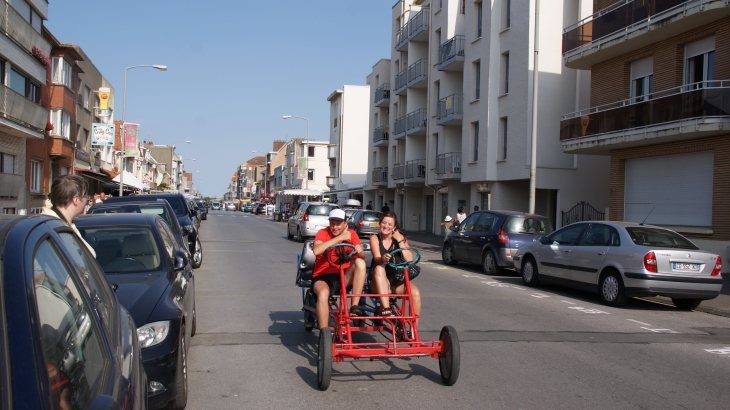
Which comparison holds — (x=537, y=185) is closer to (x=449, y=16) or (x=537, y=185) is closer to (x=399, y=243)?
(x=449, y=16)

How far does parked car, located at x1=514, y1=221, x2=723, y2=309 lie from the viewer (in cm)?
1047

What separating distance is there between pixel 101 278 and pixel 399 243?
13.2 feet

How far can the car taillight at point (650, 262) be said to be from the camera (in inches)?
410

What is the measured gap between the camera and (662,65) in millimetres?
19125

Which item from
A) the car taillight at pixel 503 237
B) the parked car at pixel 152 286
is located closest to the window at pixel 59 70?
the car taillight at pixel 503 237

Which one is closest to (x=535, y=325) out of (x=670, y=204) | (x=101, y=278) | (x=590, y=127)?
(x=101, y=278)

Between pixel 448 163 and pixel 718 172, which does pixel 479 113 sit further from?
pixel 718 172

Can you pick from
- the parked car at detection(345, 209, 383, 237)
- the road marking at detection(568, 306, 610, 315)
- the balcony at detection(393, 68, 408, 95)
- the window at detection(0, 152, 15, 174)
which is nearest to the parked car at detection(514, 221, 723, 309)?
the road marking at detection(568, 306, 610, 315)

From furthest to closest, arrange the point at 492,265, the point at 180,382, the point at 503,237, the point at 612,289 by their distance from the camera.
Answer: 1. the point at 492,265
2. the point at 503,237
3. the point at 612,289
4. the point at 180,382

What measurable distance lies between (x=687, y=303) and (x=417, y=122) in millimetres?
28883

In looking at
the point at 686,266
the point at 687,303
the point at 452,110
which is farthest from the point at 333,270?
Result: the point at 452,110

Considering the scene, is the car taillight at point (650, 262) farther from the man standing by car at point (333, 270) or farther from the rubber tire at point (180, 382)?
the rubber tire at point (180, 382)

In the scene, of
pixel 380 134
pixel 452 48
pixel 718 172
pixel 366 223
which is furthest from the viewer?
pixel 380 134

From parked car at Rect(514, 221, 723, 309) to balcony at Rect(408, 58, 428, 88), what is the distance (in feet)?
88.0
